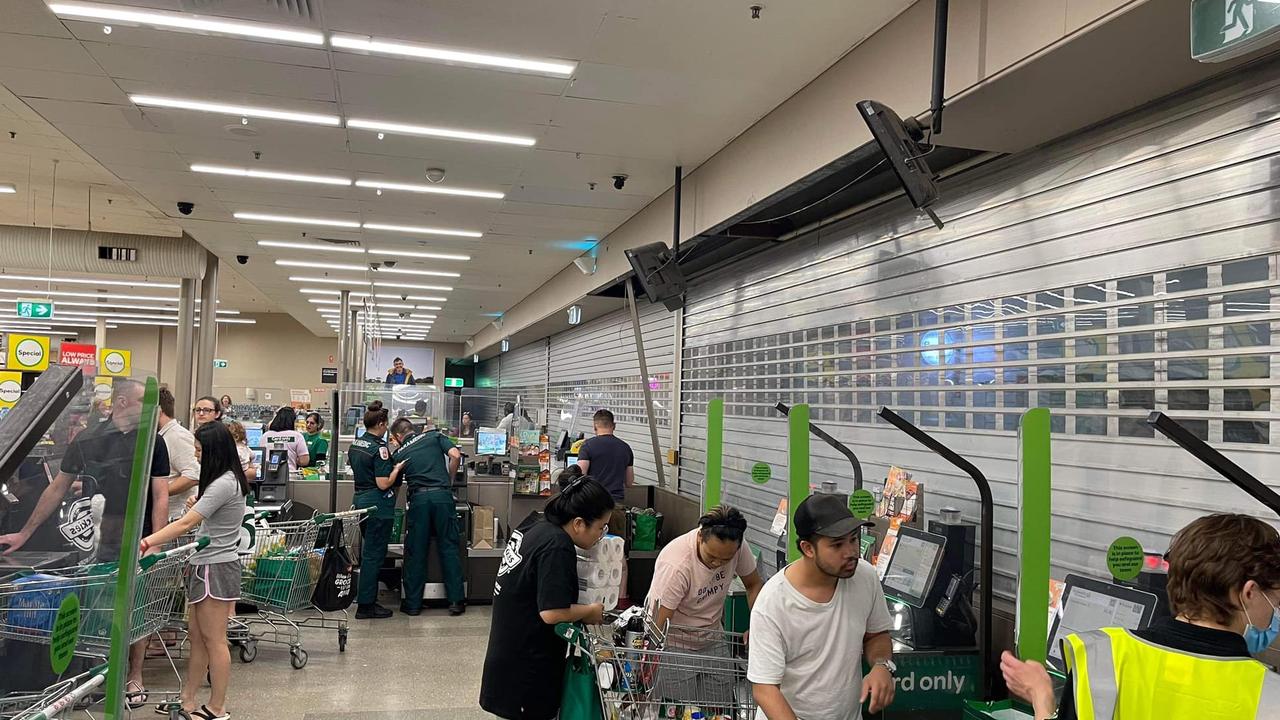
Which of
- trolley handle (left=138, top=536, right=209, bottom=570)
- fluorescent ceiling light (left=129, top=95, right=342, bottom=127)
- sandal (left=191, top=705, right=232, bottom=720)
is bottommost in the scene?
sandal (left=191, top=705, right=232, bottom=720)

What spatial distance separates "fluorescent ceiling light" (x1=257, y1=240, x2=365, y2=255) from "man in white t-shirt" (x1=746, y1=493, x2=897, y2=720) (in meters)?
Answer: 9.71

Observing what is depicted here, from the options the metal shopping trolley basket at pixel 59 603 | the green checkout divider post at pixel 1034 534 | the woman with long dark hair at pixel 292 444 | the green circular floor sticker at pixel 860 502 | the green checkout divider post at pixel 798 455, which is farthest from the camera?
the woman with long dark hair at pixel 292 444

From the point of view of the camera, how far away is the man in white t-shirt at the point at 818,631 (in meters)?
2.55

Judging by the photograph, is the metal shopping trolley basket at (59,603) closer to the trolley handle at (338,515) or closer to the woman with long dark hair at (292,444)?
the trolley handle at (338,515)

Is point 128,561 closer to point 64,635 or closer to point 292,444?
point 64,635

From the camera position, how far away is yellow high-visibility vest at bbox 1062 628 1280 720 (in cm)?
170

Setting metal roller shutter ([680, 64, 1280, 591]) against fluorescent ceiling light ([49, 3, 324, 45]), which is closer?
metal roller shutter ([680, 64, 1280, 591])

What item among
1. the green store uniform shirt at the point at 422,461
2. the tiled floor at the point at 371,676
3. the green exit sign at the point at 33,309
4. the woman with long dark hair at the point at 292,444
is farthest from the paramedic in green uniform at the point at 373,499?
the green exit sign at the point at 33,309

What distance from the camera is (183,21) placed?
470cm

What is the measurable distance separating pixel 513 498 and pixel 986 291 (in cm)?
537

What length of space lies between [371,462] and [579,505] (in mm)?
4819

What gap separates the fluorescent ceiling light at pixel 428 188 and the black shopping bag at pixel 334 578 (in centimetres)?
312

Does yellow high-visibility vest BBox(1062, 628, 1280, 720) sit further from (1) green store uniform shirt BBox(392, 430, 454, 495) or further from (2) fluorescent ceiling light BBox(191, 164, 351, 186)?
(2) fluorescent ceiling light BBox(191, 164, 351, 186)

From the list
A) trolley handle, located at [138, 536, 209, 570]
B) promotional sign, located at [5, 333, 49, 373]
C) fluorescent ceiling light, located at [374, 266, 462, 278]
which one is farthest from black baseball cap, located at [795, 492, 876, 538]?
promotional sign, located at [5, 333, 49, 373]
